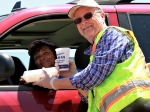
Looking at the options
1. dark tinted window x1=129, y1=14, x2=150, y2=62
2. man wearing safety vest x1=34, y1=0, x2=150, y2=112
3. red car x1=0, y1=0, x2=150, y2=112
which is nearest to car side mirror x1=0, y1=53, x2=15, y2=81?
red car x1=0, y1=0, x2=150, y2=112

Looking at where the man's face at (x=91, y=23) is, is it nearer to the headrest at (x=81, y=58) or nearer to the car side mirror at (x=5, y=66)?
the headrest at (x=81, y=58)

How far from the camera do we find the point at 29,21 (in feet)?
9.29

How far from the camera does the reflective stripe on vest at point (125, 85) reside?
2.11m

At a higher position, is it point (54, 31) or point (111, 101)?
point (54, 31)

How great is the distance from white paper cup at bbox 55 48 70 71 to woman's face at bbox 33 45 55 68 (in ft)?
2.24

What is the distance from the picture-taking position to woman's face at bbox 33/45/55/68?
344cm

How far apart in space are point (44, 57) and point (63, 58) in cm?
81

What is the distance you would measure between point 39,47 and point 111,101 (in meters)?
1.51

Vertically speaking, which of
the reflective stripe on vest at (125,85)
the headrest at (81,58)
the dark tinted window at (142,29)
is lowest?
the reflective stripe on vest at (125,85)

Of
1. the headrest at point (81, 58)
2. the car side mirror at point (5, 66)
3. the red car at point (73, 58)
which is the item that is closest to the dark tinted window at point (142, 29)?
the red car at point (73, 58)

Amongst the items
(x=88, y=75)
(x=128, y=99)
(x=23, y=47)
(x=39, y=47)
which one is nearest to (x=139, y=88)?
(x=128, y=99)

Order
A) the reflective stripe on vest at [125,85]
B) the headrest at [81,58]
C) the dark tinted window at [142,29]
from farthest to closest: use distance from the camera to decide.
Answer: the dark tinted window at [142,29] → the headrest at [81,58] → the reflective stripe on vest at [125,85]

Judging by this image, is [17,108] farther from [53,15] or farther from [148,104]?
[148,104]

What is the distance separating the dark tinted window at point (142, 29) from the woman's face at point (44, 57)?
0.89 meters
